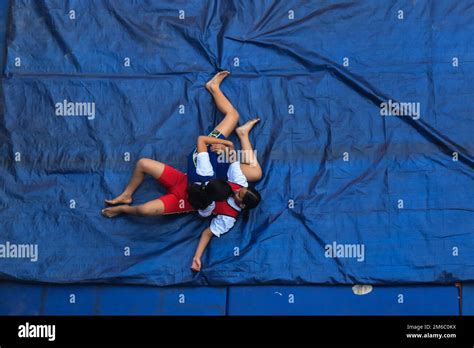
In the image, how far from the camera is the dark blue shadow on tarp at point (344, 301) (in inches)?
197

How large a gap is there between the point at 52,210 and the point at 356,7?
2531 millimetres

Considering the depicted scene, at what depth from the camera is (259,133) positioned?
527cm

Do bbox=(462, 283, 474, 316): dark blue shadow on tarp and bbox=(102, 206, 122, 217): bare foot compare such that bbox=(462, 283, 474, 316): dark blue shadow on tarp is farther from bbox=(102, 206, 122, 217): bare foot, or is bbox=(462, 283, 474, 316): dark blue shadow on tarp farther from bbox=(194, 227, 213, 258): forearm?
bbox=(102, 206, 122, 217): bare foot

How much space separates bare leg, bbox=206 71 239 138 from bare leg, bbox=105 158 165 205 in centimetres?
49

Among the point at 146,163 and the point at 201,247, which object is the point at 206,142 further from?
the point at 201,247

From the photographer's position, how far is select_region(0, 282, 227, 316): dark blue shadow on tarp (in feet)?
16.6

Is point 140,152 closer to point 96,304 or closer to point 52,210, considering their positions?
point 52,210

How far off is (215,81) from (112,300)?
64.4 inches

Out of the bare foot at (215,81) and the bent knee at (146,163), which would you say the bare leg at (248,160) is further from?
the bent knee at (146,163)

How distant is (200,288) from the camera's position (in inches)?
200

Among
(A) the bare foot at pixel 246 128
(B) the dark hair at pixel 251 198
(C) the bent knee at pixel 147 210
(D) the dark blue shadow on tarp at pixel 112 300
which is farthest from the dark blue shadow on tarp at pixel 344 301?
(A) the bare foot at pixel 246 128

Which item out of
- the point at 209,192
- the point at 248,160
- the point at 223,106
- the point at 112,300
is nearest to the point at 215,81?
the point at 223,106

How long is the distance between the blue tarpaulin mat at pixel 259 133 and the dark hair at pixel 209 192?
0.31 m

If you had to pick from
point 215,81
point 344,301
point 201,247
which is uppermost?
point 215,81
